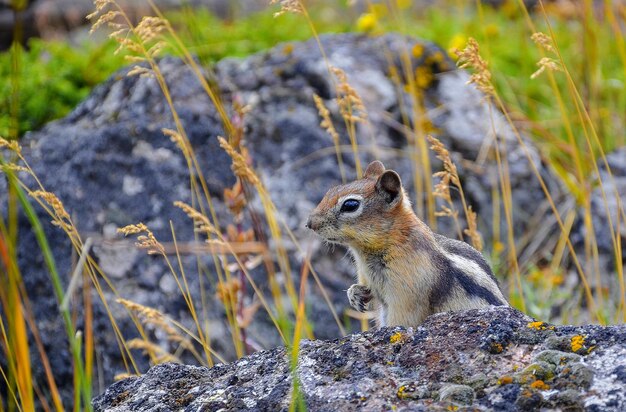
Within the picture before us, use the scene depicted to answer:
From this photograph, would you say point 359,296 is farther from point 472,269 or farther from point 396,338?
point 396,338

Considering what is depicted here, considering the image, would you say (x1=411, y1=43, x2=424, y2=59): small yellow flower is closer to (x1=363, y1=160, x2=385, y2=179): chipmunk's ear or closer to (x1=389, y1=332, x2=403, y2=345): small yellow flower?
(x1=363, y1=160, x2=385, y2=179): chipmunk's ear

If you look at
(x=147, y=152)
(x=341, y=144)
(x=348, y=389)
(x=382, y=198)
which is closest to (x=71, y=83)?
(x=147, y=152)

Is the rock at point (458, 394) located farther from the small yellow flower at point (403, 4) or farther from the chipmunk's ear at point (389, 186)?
the small yellow flower at point (403, 4)

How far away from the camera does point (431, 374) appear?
8.93ft

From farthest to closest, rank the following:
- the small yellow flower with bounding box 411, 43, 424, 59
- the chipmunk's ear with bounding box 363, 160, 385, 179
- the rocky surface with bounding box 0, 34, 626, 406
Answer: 1. the small yellow flower with bounding box 411, 43, 424, 59
2. the rocky surface with bounding box 0, 34, 626, 406
3. the chipmunk's ear with bounding box 363, 160, 385, 179

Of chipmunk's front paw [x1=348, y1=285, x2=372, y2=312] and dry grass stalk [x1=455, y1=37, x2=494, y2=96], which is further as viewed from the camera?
chipmunk's front paw [x1=348, y1=285, x2=372, y2=312]

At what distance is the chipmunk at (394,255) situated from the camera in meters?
3.85

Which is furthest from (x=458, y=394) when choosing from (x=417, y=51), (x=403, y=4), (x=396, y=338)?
(x=403, y=4)

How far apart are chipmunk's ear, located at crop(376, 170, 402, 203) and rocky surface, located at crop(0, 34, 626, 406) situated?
1055 millimetres

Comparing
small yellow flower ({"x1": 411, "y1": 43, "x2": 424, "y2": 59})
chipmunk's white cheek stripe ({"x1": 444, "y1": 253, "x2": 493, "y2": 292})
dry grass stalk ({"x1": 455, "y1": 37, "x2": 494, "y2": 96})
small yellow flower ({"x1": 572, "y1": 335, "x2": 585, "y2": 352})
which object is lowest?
chipmunk's white cheek stripe ({"x1": 444, "y1": 253, "x2": 493, "y2": 292})

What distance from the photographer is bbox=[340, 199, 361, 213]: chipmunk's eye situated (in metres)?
4.12

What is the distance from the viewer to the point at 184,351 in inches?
209

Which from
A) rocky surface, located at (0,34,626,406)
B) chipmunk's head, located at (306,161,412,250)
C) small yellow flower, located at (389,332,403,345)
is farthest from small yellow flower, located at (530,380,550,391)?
rocky surface, located at (0,34,626,406)

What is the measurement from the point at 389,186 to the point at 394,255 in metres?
0.34
